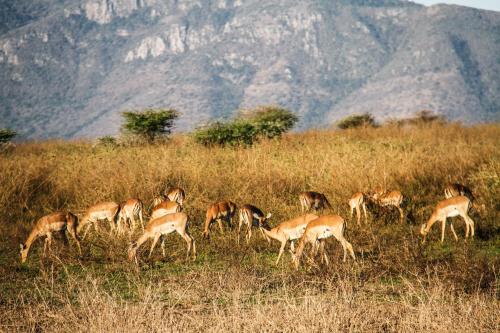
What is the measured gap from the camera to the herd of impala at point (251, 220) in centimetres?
960

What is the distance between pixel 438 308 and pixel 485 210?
778cm

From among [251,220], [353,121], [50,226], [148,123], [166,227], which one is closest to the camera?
[166,227]

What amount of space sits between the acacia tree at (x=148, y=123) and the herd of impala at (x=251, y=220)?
14.0 meters

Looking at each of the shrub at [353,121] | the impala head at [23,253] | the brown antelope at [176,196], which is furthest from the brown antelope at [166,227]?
the shrub at [353,121]

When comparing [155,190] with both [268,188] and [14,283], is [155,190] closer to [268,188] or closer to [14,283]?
[268,188]

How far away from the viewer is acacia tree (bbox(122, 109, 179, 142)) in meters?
27.7

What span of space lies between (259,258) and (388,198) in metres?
4.28

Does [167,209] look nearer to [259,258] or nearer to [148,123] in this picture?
[259,258]

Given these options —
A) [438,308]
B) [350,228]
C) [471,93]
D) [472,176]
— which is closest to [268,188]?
[350,228]

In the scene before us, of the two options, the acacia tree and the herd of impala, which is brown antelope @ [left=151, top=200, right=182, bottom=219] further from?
the acacia tree

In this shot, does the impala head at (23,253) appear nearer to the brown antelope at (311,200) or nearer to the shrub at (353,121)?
the brown antelope at (311,200)

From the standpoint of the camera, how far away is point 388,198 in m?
13.5

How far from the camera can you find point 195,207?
14.8m

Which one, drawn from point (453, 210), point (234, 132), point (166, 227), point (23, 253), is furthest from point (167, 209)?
point (234, 132)
